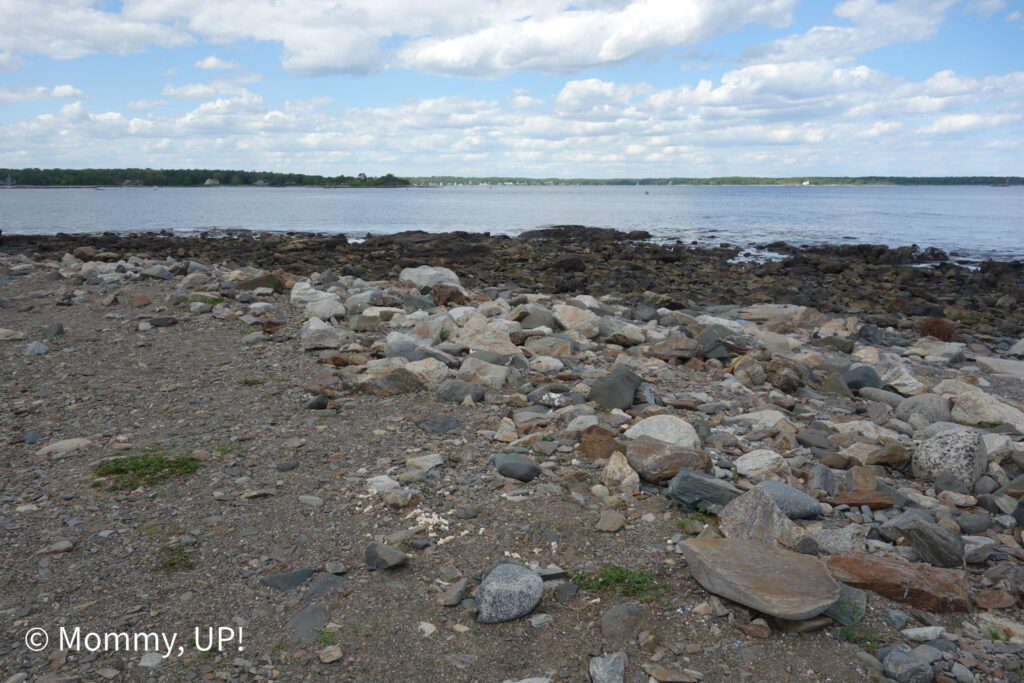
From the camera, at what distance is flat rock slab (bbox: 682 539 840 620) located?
3262 millimetres

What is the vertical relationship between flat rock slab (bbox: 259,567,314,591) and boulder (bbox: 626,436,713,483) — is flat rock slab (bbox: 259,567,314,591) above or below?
below

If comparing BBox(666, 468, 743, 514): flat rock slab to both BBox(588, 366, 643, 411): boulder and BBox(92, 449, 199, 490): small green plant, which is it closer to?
BBox(588, 366, 643, 411): boulder

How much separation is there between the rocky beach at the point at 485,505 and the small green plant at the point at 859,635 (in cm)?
2

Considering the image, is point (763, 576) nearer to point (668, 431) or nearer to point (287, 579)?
point (668, 431)

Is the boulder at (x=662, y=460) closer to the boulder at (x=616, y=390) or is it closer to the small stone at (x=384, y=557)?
the boulder at (x=616, y=390)

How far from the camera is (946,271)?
22453 mm

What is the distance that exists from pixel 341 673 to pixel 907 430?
19.5ft

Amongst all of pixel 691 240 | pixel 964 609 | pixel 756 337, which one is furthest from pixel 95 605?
pixel 691 240

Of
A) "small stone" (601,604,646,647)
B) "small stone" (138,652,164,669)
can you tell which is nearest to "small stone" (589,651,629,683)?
"small stone" (601,604,646,647)

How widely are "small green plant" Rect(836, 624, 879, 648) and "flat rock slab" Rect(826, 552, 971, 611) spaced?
0.35m

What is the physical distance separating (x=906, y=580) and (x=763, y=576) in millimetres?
817

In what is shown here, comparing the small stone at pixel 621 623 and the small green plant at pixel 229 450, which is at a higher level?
the small green plant at pixel 229 450

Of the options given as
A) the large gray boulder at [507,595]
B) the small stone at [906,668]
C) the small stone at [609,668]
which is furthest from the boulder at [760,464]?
the small stone at [609,668]

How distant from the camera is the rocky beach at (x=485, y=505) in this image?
319 centimetres
